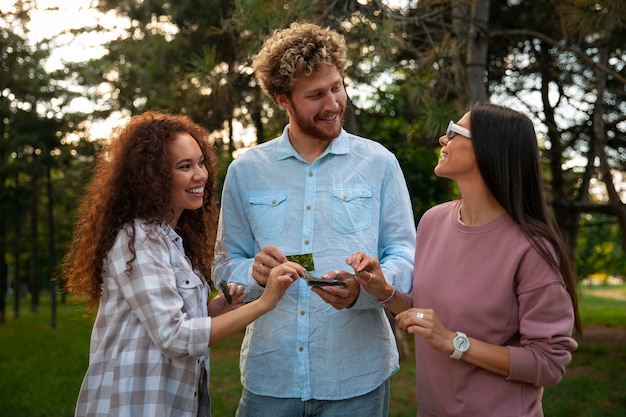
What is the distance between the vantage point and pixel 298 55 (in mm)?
2969

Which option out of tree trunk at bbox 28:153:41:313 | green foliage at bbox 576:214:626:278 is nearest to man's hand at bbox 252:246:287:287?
green foliage at bbox 576:214:626:278

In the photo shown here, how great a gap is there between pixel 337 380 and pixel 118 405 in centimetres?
82

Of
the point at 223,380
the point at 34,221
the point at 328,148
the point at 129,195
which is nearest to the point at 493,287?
the point at 328,148

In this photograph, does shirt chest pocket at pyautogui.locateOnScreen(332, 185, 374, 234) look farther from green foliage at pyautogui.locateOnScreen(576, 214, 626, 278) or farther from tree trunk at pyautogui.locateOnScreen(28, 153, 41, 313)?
tree trunk at pyautogui.locateOnScreen(28, 153, 41, 313)

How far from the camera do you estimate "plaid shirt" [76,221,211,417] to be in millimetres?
2510

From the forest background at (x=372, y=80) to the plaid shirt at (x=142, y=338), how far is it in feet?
2.63

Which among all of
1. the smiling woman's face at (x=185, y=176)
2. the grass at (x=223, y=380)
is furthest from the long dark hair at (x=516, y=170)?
the grass at (x=223, y=380)

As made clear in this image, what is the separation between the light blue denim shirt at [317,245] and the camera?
9.36 ft

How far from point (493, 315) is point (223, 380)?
23.5 ft

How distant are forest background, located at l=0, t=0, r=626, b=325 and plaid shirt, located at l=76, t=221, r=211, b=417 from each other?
801mm

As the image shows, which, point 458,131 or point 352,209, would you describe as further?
point 352,209

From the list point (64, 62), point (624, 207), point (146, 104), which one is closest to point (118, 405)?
point (624, 207)

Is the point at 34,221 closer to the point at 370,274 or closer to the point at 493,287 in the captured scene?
the point at 370,274

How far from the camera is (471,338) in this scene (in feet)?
7.82
